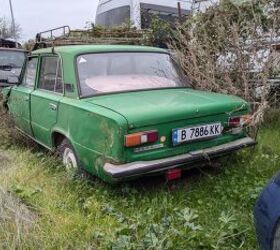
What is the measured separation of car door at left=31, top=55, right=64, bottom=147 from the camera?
16.0 feet

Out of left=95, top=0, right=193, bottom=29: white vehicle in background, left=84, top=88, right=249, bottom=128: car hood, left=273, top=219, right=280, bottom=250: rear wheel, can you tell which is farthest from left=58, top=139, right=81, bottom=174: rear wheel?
left=95, top=0, right=193, bottom=29: white vehicle in background

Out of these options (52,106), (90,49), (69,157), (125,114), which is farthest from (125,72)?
(125,114)

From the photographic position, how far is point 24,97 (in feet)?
19.0

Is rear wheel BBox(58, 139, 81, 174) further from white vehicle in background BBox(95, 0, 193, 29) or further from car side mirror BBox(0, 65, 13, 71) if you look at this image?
car side mirror BBox(0, 65, 13, 71)

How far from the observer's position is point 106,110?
389cm

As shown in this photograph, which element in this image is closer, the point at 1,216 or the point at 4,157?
the point at 1,216

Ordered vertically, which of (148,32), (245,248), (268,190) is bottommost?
(245,248)

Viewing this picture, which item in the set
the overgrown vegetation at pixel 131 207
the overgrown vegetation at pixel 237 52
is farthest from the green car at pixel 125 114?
the overgrown vegetation at pixel 237 52

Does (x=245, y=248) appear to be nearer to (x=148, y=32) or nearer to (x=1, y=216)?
(x=1, y=216)

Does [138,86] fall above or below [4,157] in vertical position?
above

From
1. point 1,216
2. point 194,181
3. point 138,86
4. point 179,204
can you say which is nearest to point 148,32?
point 138,86

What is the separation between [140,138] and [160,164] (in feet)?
0.99

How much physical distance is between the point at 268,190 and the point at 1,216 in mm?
2083

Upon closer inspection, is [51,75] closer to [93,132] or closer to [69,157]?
[69,157]
